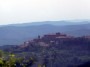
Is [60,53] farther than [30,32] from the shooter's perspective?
No

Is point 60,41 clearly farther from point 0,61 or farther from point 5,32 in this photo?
point 5,32

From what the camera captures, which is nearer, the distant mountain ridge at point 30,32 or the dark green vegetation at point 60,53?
the dark green vegetation at point 60,53

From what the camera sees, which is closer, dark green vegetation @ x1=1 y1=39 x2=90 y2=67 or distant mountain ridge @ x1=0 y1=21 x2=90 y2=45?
dark green vegetation @ x1=1 y1=39 x2=90 y2=67

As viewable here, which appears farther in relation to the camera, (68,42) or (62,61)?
(68,42)

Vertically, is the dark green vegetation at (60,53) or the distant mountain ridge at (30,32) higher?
the dark green vegetation at (60,53)

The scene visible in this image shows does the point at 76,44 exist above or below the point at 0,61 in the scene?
below

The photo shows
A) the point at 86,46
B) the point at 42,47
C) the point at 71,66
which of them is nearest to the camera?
the point at 71,66

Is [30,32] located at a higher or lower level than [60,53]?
lower

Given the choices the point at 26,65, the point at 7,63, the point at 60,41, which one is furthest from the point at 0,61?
the point at 60,41

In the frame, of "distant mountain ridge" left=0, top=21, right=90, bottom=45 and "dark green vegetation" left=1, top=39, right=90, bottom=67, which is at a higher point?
"dark green vegetation" left=1, top=39, right=90, bottom=67

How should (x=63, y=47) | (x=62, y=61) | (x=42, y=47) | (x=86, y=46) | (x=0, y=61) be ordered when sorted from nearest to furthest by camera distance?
(x=0, y=61) → (x=62, y=61) → (x=42, y=47) → (x=63, y=47) → (x=86, y=46)
